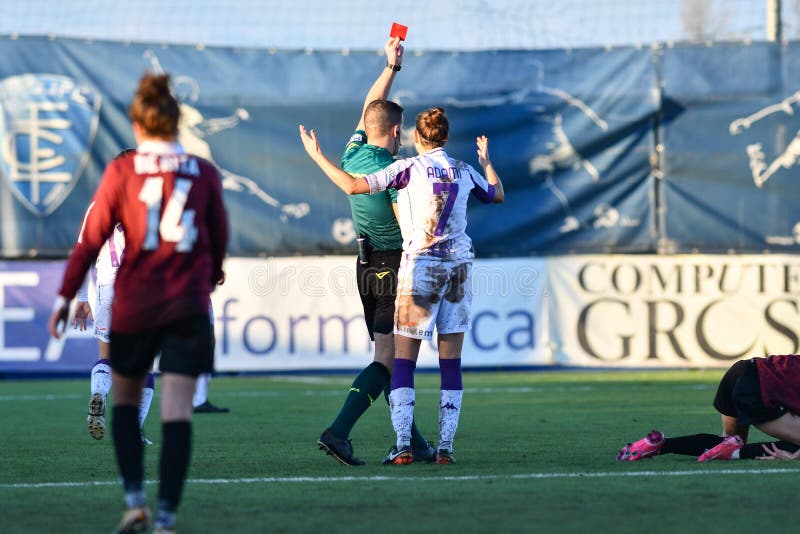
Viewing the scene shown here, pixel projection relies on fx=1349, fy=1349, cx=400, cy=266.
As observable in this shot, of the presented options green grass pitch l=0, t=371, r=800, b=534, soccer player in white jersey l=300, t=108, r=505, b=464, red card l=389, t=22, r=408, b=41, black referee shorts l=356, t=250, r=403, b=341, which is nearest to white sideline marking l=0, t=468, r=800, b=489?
Answer: green grass pitch l=0, t=371, r=800, b=534

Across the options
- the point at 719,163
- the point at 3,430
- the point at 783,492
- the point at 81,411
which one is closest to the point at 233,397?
the point at 81,411

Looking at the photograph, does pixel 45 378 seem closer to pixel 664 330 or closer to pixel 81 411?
pixel 81 411

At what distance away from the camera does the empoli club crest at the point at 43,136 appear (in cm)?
1667

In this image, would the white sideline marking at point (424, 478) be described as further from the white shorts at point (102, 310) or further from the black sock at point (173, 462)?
the white shorts at point (102, 310)

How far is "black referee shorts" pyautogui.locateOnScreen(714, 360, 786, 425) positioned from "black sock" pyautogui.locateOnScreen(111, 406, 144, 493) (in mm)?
3779

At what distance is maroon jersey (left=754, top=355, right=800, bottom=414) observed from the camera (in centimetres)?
771

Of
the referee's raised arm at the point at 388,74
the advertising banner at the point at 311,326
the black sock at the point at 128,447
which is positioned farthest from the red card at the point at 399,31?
the advertising banner at the point at 311,326

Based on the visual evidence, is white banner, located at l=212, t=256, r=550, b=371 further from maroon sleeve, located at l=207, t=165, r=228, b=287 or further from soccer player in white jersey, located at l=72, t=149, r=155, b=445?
maroon sleeve, located at l=207, t=165, r=228, b=287

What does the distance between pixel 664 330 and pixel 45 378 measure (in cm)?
783

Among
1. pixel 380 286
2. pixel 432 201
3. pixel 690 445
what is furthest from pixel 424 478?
pixel 690 445

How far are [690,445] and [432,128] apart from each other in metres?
2.39

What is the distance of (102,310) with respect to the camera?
897cm

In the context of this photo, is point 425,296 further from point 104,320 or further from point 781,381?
point 104,320

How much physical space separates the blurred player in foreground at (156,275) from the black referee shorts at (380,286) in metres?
2.70
